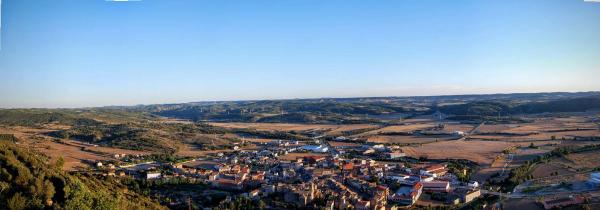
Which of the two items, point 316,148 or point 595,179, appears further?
point 316,148

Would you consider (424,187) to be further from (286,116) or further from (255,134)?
(286,116)

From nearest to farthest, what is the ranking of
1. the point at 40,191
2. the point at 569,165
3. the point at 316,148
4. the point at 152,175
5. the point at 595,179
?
1. the point at 40,191
2. the point at 595,179
3. the point at 152,175
4. the point at 569,165
5. the point at 316,148

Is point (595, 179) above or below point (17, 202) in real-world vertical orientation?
below

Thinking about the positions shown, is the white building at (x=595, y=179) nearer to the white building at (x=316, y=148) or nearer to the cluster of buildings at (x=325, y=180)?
the cluster of buildings at (x=325, y=180)

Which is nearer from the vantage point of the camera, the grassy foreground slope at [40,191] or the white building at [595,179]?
the grassy foreground slope at [40,191]

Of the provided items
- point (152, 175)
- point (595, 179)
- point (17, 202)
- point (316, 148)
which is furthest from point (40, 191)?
point (316, 148)

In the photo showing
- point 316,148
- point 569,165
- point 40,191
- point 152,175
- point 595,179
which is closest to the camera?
point 40,191

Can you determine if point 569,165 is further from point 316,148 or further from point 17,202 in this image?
point 17,202

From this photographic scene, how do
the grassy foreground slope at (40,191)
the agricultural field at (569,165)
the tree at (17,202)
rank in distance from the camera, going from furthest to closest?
the agricultural field at (569,165)
the grassy foreground slope at (40,191)
the tree at (17,202)

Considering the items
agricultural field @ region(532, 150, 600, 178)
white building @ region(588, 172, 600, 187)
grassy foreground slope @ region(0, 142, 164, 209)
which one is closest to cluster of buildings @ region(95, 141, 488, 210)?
agricultural field @ region(532, 150, 600, 178)

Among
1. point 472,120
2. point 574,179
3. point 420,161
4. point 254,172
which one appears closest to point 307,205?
point 254,172

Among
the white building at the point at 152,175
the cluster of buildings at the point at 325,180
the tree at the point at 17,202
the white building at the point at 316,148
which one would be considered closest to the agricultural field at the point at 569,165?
the cluster of buildings at the point at 325,180
